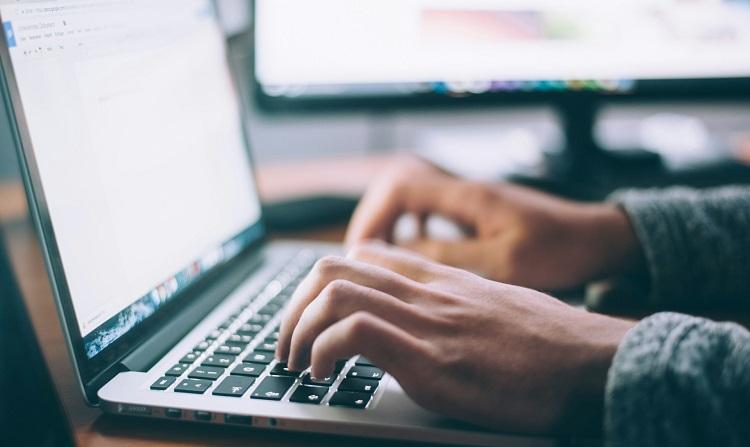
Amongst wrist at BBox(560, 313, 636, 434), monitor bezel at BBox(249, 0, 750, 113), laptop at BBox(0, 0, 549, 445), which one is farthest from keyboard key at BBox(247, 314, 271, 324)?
monitor bezel at BBox(249, 0, 750, 113)

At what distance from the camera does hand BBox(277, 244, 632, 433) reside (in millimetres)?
365

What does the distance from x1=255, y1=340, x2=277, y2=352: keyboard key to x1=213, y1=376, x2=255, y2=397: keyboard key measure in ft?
0.13

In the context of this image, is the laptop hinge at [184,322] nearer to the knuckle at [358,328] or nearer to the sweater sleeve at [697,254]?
the knuckle at [358,328]

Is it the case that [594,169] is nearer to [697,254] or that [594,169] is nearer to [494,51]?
[494,51]

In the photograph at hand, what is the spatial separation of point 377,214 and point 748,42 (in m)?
0.52

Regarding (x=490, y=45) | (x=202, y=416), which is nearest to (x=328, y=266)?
(x=202, y=416)

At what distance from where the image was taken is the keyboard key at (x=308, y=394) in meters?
0.39

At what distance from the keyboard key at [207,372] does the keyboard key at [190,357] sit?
0.05ft

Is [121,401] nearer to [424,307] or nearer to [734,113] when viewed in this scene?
[424,307]

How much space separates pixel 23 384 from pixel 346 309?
6.5 inches

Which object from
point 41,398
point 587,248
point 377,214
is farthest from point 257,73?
point 41,398

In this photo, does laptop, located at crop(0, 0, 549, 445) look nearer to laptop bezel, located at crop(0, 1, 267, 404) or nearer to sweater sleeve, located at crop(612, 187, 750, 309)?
laptop bezel, located at crop(0, 1, 267, 404)

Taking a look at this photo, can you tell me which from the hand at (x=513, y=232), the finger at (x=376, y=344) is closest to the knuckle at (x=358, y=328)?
the finger at (x=376, y=344)

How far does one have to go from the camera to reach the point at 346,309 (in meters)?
0.39
